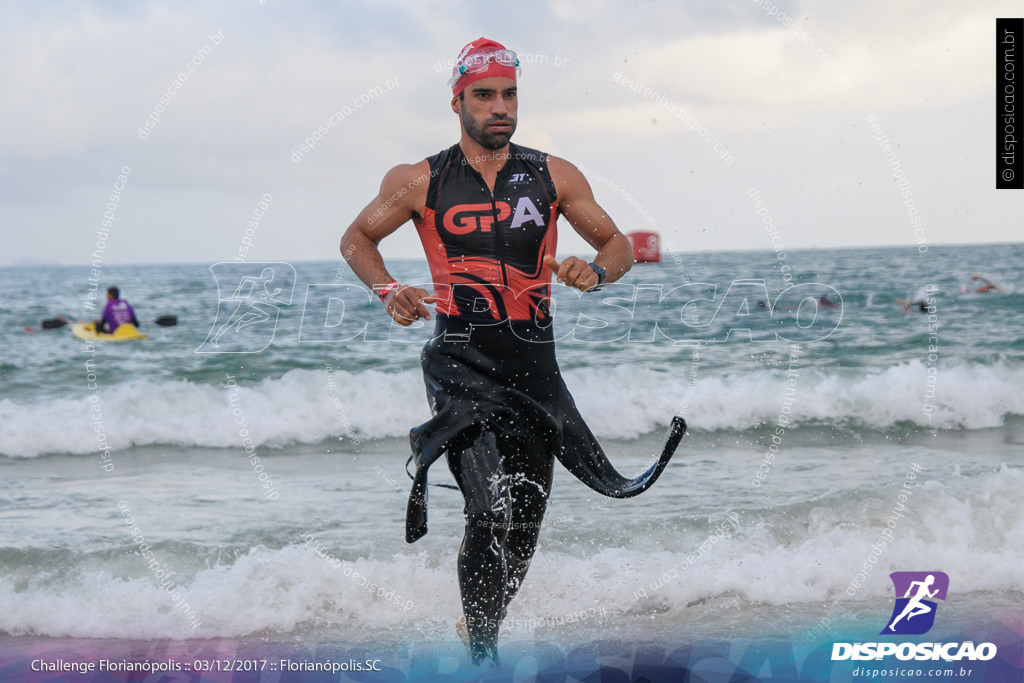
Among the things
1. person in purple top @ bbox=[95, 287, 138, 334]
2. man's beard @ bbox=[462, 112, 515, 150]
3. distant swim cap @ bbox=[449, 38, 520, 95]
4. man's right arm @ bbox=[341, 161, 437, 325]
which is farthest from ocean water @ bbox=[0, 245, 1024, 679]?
distant swim cap @ bbox=[449, 38, 520, 95]

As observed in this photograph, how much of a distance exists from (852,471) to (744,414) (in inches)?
100.0

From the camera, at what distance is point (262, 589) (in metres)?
6.36

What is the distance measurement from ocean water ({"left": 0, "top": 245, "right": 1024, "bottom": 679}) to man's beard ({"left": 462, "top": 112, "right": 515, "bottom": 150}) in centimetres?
288

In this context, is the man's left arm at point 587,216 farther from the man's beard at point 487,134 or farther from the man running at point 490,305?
the man's beard at point 487,134

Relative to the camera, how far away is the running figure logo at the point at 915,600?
18.8ft

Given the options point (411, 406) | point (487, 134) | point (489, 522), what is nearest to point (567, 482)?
point (411, 406)

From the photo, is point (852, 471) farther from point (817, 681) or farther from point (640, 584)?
point (817, 681)

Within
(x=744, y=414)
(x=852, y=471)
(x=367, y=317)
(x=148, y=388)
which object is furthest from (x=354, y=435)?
(x=367, y=317)

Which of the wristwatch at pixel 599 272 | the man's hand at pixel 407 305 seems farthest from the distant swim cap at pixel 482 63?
the man's hand at pixel 407 305

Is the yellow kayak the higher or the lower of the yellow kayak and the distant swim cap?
the lower

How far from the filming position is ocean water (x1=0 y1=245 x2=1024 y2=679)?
6.18 meters

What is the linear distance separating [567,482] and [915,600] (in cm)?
324

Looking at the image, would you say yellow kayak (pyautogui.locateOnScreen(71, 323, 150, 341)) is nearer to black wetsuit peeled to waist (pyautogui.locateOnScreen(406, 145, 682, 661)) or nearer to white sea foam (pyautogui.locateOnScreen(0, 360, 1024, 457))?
white sea foam (pyautogui.locateOnScreen(0, 360, 1024, 457))

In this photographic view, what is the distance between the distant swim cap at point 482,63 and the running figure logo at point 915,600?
3873 millimetres
